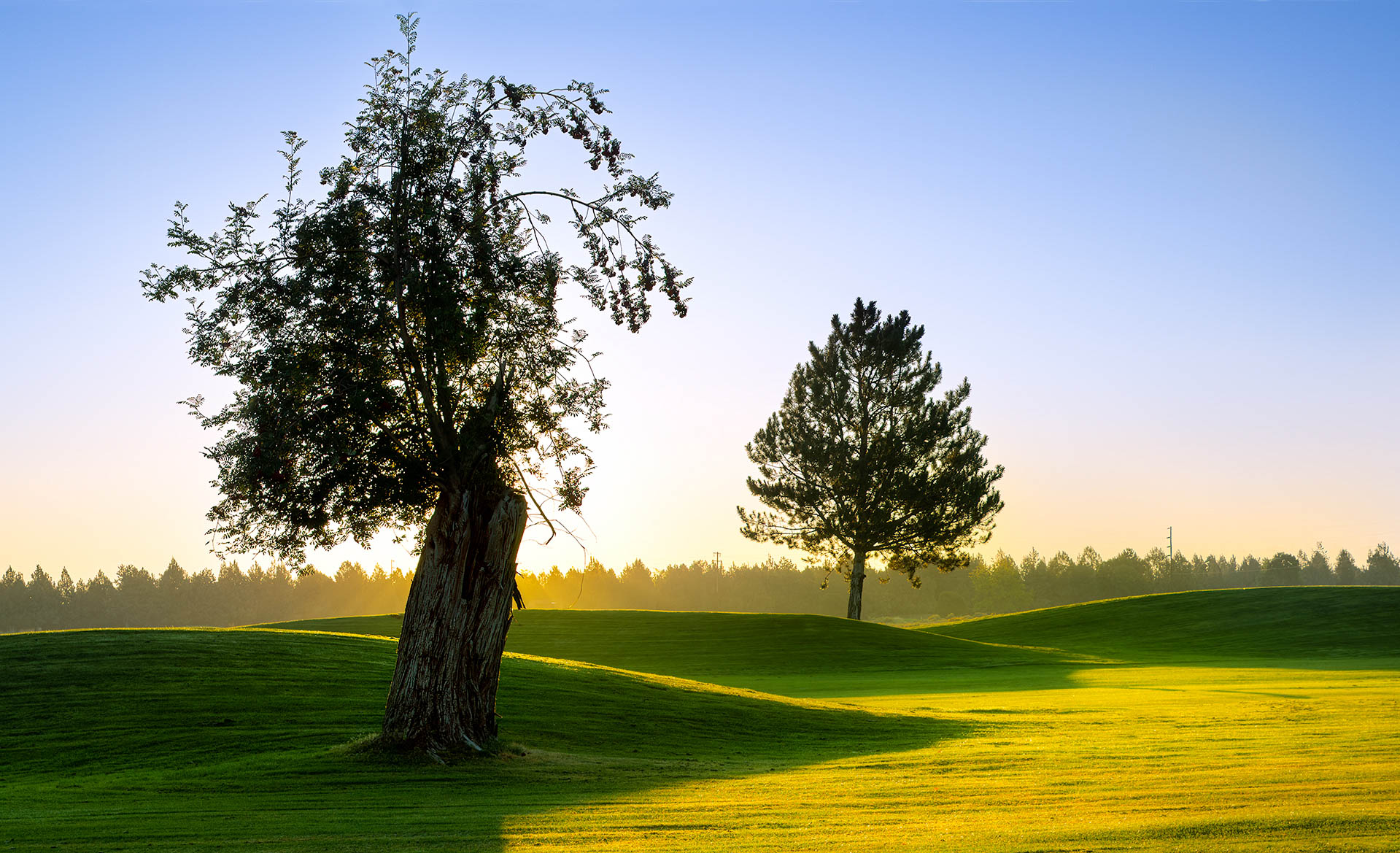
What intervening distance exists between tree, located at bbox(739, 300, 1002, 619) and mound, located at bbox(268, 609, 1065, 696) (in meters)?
4.62

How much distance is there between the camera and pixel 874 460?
55.9 meters

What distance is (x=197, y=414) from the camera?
53.0 ft

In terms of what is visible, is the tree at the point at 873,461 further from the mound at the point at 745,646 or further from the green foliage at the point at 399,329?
the green foliage at the point at 399,329

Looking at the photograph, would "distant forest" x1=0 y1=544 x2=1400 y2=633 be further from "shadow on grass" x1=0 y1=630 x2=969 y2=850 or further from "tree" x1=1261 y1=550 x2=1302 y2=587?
Result: "shadow on grass" x1=0 y1=630 x2=969 y2=850

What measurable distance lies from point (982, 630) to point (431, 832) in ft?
191

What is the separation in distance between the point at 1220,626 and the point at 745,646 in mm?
26172

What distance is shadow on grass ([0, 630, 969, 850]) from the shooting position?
1140cm

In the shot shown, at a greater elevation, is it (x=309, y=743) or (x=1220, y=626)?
(x=1220, y=626)

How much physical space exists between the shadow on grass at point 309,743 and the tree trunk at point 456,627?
2.25 feet

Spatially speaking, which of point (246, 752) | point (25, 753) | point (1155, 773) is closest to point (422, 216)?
point (246, 752)

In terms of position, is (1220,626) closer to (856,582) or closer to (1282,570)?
(856,582)

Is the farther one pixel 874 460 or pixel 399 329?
pixel 874 460

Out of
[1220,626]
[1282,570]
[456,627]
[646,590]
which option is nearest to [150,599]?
[646,590]

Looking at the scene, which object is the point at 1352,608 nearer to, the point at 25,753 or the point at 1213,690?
the point at 1213,690
